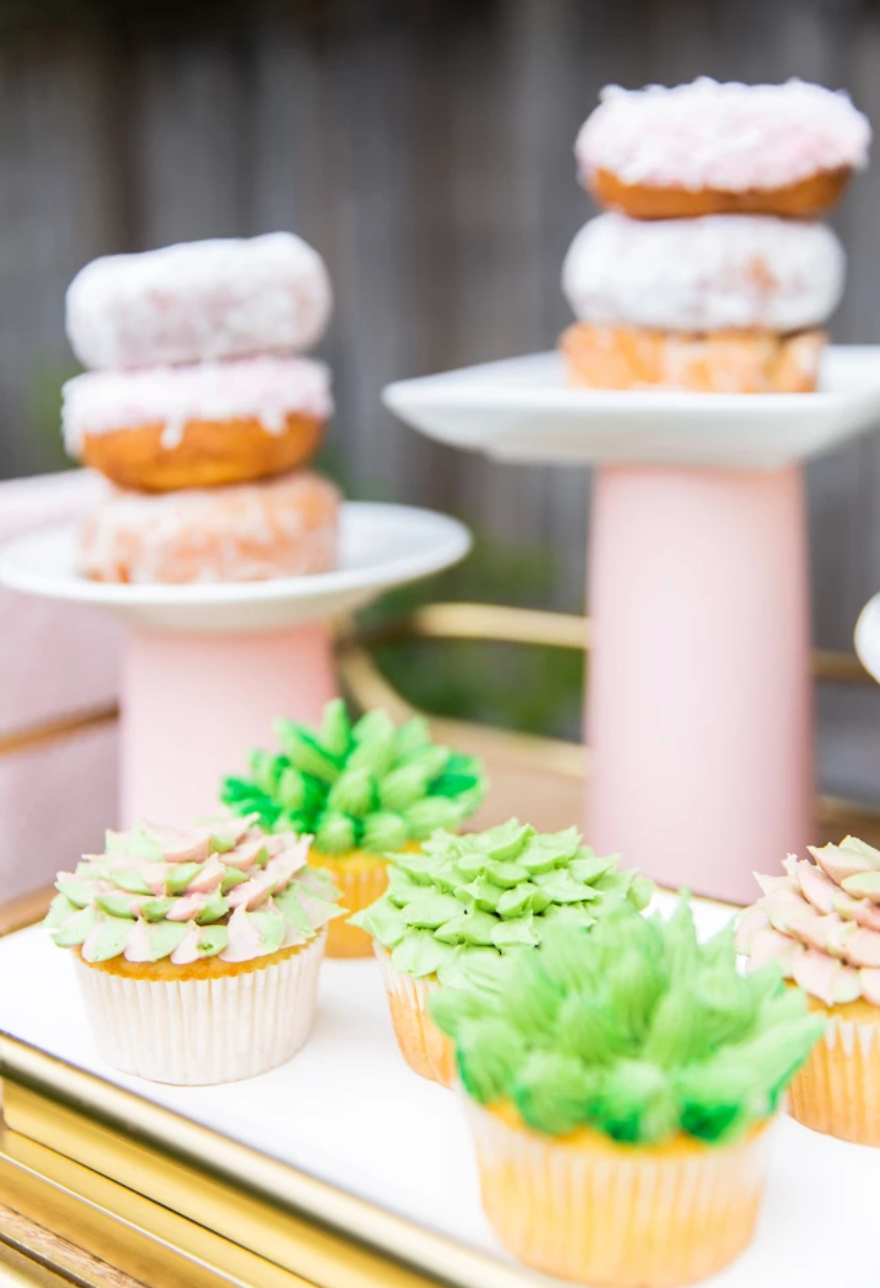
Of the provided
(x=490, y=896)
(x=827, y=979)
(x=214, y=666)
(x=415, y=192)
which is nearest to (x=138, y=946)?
(x=490, y=896)

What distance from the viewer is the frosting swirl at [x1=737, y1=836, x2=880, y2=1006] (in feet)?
1.33

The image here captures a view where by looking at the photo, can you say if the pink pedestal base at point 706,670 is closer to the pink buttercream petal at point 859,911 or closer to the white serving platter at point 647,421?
the white serving platter at point 647,421

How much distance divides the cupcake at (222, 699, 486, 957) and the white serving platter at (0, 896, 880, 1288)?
0.16ft

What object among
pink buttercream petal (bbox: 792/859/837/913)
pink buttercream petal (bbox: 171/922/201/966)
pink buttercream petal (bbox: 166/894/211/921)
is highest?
pink buttercream petal (bbox: 792/859/837/913)

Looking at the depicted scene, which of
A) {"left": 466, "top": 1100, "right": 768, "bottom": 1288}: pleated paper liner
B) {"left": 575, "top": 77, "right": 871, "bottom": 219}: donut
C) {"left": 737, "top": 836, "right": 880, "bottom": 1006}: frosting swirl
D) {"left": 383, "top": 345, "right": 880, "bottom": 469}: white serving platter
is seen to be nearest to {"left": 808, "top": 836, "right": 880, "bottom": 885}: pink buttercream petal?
{"left": 737, "top": 836, "right": 880, "bottom": 1006}: frosting swirl

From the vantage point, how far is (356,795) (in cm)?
55

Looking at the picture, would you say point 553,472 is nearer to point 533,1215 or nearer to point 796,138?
point 796,138

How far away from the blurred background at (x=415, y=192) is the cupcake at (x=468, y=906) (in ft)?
3.27

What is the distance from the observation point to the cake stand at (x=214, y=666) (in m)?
0.72

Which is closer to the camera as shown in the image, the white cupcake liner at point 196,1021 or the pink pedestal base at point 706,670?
the white cupcake liner at point 196,1021

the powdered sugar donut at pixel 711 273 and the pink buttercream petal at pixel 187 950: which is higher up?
the powdered sugar donut at pixel 711 273

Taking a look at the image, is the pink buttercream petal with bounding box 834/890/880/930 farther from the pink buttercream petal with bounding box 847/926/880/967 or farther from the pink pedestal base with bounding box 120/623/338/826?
the pink pedestal base with bounding box 120/623/338/826

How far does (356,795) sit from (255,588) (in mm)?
170

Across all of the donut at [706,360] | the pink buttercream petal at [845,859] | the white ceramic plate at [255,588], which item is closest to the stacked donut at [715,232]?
the donut at [706,360]
